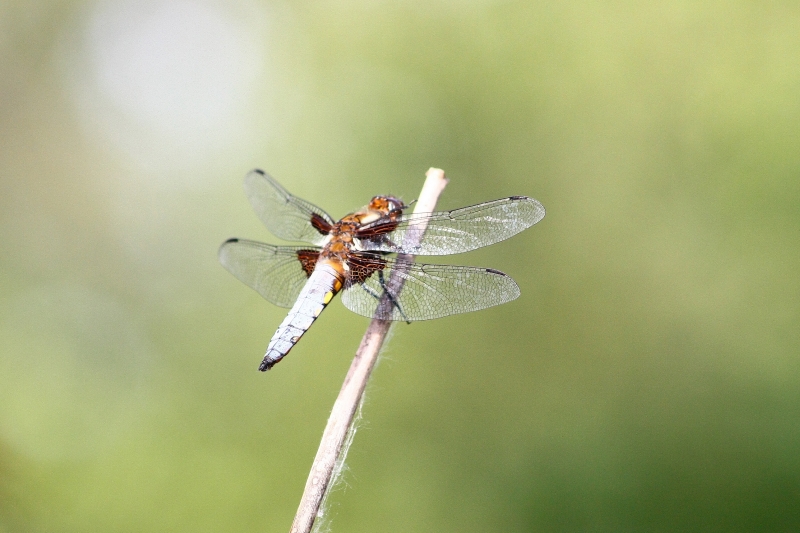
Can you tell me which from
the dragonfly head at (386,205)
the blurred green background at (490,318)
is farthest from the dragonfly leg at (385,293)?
the blurred green background at (490,318)

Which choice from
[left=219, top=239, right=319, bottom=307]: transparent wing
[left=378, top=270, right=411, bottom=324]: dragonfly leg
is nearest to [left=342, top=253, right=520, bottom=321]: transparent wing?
[left=378, top=270, right=411, bottom=324]: dragonfly leg

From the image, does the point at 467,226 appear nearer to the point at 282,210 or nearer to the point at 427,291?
the point at 427,291

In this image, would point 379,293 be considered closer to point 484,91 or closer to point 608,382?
point 608,382

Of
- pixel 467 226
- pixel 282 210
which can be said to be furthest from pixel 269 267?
pixel 467 226

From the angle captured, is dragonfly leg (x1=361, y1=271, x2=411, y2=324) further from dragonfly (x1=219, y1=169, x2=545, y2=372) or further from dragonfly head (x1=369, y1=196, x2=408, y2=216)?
dragonfly head (x1=369, y1=196, x2=408, y2=216)

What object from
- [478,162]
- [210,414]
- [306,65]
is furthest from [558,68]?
[210,414]
